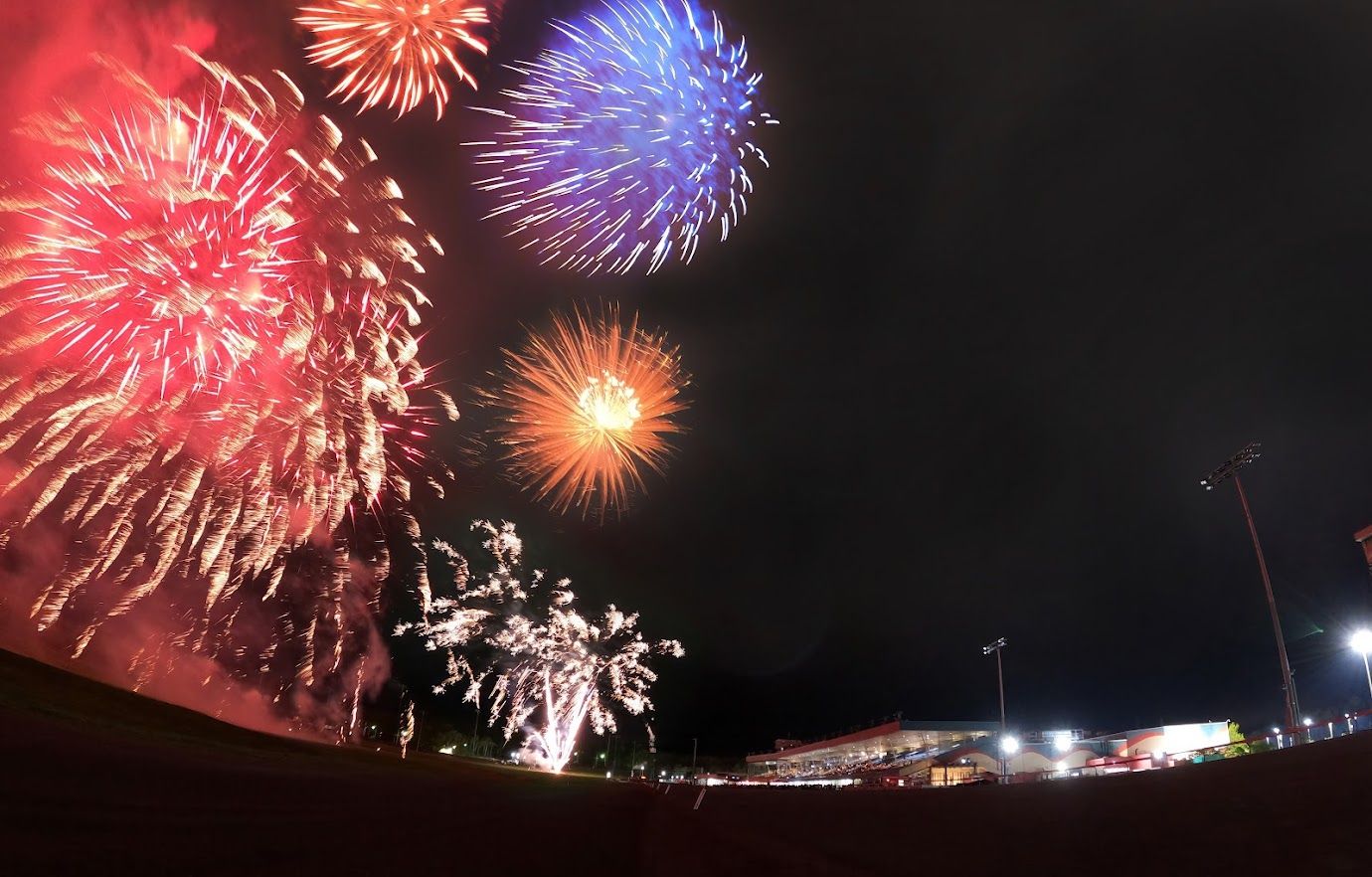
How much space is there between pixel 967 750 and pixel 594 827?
2566 inches

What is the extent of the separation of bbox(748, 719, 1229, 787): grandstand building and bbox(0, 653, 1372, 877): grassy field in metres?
29.6

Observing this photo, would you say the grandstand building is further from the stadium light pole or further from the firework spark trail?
the firework spark trail

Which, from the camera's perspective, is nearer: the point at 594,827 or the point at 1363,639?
the point at 594,827

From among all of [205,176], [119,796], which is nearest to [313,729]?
[205,176]

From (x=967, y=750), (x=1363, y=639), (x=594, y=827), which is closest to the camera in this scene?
(x=594, y=827)

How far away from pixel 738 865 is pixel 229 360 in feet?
63.1

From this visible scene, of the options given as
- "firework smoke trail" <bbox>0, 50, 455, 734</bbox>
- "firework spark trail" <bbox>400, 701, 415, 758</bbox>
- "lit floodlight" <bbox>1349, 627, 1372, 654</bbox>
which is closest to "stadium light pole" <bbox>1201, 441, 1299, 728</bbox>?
"lit floodlight" <bbox>1349, 627, 1372, 654</bbox>

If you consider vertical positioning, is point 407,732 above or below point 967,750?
below

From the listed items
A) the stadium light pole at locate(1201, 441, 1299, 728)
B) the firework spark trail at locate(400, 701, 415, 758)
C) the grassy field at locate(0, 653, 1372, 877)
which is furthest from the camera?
the firework spark trail at locate(400, 701, 415, 758)

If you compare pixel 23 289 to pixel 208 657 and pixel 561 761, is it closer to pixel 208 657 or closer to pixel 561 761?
pixel 208 657

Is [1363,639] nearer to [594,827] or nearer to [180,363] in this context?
[594,827]

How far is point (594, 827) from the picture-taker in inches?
654

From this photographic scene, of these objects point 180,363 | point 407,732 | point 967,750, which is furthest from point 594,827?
point 967,750

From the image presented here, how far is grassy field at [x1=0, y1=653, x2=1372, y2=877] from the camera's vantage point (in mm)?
6957
